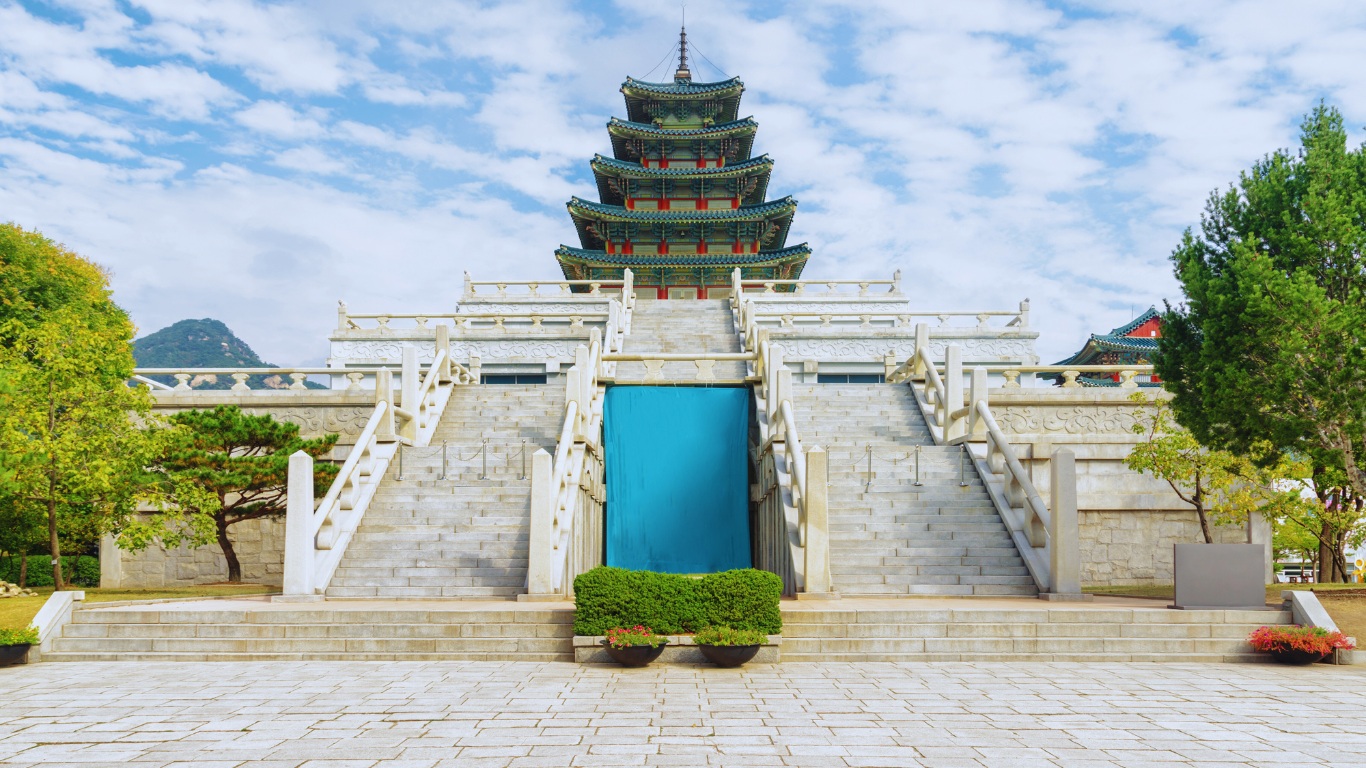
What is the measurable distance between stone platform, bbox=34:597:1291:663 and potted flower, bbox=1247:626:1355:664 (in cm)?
27

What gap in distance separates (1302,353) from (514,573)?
33.3ft

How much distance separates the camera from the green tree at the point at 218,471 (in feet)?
47.8

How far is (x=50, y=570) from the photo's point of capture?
20500 millimetres

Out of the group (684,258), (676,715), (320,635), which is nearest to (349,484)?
(320,635)

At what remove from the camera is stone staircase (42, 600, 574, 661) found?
10.4 meters

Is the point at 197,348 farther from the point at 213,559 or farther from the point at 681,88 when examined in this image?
the point at 213,559

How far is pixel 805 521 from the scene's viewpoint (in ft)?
42.3

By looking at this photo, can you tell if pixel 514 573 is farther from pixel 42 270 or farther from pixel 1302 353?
pixel 42 270

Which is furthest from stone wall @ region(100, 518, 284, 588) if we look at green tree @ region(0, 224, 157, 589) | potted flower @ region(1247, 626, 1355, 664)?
potted flower @ region(1247, 626, 1355, 664)

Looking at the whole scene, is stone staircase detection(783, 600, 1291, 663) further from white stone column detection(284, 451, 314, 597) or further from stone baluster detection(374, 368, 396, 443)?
stone baluster detection(374, 368, 396, 443)

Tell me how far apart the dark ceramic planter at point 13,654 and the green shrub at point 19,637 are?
0.04 m

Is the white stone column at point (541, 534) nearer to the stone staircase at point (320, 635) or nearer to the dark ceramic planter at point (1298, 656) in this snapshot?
the stone staircase at point (320, 635)

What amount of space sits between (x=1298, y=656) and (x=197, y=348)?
102m

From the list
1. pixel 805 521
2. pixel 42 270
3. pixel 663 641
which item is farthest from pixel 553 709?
pixel 42 270
